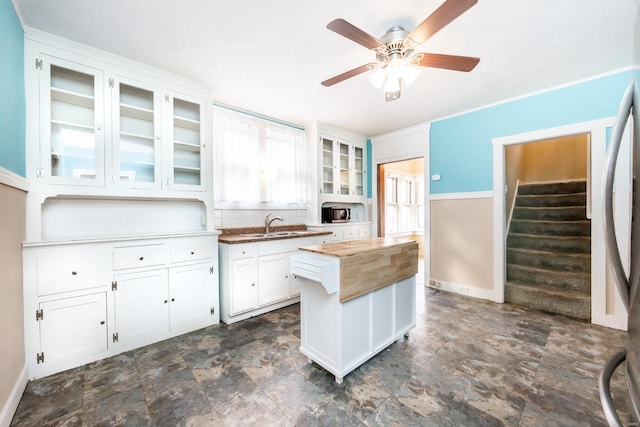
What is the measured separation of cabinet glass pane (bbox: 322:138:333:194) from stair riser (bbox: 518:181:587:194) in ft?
12.0

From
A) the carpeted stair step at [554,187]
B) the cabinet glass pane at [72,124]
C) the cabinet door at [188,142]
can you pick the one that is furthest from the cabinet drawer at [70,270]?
the carpeted stair step at [554,187]

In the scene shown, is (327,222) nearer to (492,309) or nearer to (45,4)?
(492,309)

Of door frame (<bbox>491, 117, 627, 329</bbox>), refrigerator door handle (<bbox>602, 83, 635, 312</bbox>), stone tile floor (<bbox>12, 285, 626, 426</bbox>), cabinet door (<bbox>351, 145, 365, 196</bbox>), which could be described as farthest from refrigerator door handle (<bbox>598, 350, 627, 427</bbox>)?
cabinet door (<bbox>351, 145, 365, 196</bbox>)

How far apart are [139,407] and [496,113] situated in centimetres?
474

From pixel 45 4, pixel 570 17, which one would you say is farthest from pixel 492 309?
pixel 45 4

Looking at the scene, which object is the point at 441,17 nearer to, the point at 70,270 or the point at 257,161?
the point at 257,161

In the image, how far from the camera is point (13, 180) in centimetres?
164

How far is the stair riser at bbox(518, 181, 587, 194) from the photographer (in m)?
4.23

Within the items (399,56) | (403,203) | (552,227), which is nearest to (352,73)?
(399,56)

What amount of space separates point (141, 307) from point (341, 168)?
3.45m

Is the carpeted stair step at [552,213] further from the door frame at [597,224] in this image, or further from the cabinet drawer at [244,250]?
the cabinet drawer at [244,250]

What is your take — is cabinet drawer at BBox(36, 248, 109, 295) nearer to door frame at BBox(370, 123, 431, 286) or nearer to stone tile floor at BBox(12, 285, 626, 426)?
stone tile floor at BBox(12, 285, 626, 426)

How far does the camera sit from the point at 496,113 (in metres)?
3.40

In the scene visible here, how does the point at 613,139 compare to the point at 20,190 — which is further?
the point at 20,190
